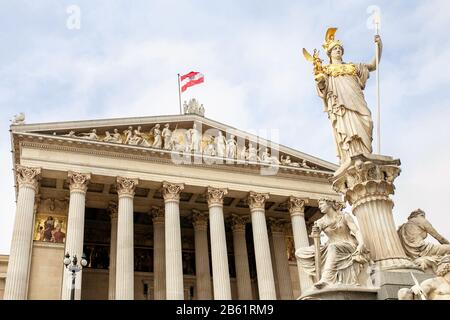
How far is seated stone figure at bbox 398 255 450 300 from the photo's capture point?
754 cm

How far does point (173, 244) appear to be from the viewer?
33312 mm

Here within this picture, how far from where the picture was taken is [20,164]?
32.5m

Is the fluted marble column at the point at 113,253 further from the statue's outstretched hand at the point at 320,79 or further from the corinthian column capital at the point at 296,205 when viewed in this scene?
the statue's outstretched hand at the point at 320,79

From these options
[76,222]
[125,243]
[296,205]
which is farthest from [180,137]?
[76,222]

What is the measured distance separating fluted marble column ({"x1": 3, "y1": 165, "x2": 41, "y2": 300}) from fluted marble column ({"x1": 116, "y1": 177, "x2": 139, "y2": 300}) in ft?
17.5

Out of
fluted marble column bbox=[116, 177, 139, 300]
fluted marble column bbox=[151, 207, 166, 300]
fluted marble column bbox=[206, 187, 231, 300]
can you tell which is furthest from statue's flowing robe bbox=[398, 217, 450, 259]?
fluted marble column bbox=[151, 207, 166, 300]

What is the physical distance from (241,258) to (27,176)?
16877mm

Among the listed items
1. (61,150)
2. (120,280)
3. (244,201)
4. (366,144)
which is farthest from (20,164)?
(366,144)

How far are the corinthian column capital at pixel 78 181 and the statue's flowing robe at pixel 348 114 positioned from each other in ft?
81.3

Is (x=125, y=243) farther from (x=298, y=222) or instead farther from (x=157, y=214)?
(x=298, y=222)

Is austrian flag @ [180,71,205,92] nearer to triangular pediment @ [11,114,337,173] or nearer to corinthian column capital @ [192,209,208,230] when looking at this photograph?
Result: triangular pediment @ [11,114,337,173]

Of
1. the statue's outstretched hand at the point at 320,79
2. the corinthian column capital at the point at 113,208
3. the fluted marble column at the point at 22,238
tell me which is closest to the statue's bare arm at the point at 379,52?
the statue's outstretched hand at the point at 320,79

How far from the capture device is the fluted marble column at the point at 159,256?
1393 inches
